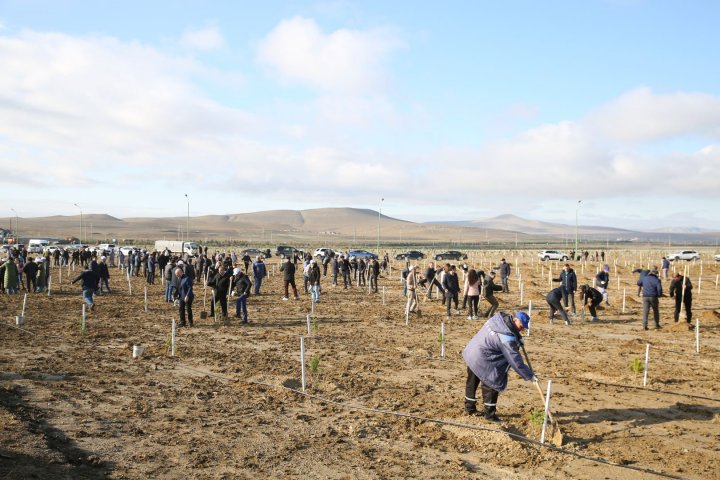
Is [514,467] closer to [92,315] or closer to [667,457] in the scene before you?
[667,457]

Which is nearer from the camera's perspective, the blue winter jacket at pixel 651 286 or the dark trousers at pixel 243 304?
the blue winter jacket at pixel 651 286

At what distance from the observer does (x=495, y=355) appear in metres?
8.20

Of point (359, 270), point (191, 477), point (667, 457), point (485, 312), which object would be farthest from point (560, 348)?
point (359, 270)

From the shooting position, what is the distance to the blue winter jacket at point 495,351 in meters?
7.94

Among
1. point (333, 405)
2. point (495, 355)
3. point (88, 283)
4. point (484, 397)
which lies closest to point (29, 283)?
point (88, 283)

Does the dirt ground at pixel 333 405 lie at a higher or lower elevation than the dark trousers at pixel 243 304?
lower

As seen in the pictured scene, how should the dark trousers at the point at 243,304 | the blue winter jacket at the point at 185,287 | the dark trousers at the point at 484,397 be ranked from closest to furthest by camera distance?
the dark trousers at the point at 484,397, the blue winter jacket at the point at 185,287, the dark trousers at the point at 243,304

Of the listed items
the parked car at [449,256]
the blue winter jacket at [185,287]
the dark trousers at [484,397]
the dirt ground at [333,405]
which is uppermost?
the blue winter jacket at [185,287]

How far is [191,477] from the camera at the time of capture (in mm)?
6629

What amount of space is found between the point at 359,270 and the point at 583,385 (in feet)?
66.2

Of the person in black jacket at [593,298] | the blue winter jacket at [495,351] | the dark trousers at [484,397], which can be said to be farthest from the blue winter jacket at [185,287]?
the person in black jacket at [593,298]

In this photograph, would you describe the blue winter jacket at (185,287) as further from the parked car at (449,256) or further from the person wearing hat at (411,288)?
the parked car at (449,256)

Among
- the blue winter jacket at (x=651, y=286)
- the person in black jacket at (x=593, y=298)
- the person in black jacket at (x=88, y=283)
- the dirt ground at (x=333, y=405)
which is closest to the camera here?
the dirt ground at (x=333, y=405)

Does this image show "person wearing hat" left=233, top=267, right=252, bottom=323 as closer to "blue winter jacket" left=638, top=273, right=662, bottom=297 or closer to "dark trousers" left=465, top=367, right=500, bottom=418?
"dark trousers" left=465, top=367, right=500, bottom=418
